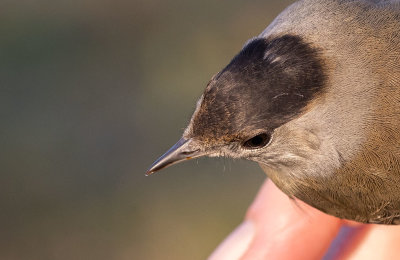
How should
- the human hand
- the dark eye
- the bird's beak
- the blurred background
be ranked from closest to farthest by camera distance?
the dark eye < the bird's beak < the human hand < the blurred background

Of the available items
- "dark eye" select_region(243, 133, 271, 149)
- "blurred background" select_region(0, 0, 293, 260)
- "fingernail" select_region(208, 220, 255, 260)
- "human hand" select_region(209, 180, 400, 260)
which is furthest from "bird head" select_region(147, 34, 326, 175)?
"blurred background" select_region(0, 0, 293, 260)

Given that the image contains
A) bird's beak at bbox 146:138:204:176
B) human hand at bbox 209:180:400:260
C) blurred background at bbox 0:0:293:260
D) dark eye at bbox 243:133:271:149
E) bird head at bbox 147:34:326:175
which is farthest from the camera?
blurred background at bbox 0:0:293:260

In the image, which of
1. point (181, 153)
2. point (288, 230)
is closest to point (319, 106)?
point (181, 153)

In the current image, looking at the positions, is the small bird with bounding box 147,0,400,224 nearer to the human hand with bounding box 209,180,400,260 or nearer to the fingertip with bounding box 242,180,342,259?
the human hand with bounding box 209,180,400,260

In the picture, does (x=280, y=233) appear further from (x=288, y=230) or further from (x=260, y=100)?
(x=260, y=100)

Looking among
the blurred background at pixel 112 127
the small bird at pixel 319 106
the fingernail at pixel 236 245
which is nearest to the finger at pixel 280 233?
the fingernail at pixel 236 245

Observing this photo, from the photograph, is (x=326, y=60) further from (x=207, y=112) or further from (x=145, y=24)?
(x=145, y=24)
